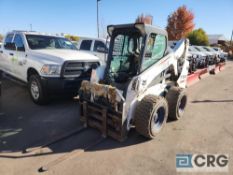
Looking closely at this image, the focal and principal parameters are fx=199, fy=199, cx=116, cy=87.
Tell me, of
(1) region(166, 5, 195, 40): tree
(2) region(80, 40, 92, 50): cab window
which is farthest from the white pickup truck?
(1) region(166, 5, 195, 40): tree

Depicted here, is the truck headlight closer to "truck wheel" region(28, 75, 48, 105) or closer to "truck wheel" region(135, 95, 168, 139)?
"truck wheel" region(28, 75, 48, 105)

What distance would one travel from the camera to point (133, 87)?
3.90 metres

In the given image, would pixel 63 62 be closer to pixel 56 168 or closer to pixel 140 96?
pixel 140 96

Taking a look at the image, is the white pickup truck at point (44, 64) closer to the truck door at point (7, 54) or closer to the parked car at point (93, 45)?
the truck door at point (7, 54)

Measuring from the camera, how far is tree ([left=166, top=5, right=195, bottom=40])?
42188mm

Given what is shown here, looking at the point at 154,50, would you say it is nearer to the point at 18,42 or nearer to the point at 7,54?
the point at 18,42

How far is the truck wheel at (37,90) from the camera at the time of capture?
220 inches

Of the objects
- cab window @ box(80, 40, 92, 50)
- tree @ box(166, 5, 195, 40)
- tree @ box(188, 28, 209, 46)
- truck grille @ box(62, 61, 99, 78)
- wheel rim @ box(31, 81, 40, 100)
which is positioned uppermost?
tree @ box(166, 5, 195, 40)

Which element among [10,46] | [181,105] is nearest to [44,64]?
[10,46]

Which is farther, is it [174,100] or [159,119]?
[174,100]

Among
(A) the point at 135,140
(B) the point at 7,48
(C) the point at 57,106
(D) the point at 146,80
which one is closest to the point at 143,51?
(D) the point at 146,80

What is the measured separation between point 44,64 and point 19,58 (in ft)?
5.22

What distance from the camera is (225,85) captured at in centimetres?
1031

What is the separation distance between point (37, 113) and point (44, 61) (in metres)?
1.43
